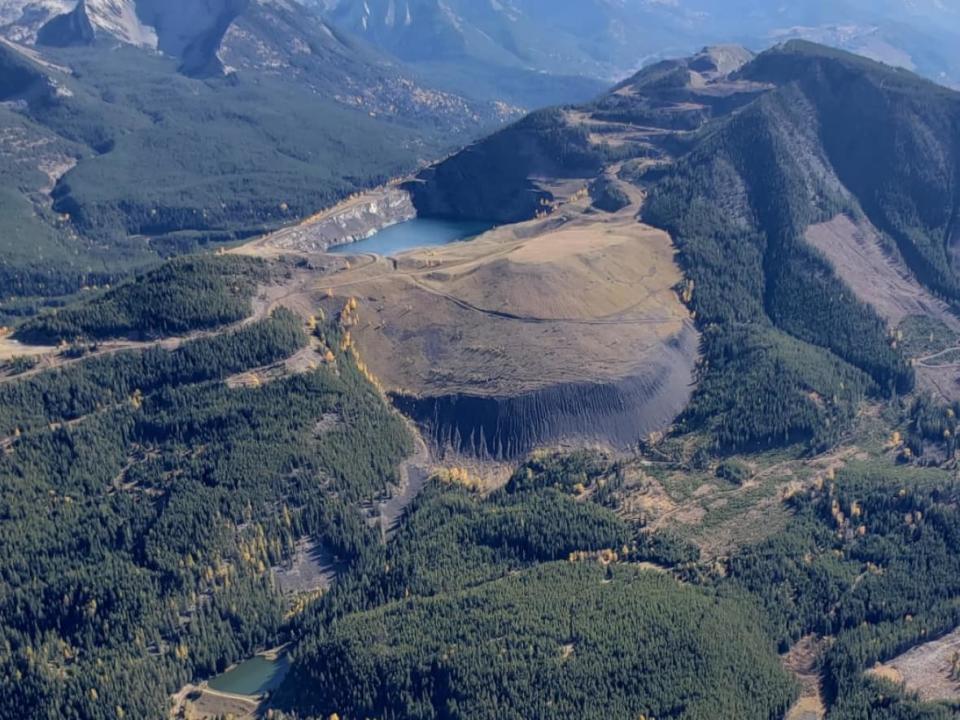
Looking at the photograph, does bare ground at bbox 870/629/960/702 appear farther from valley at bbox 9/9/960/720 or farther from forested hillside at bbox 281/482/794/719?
forested hillside at bbox 281/482/794/719

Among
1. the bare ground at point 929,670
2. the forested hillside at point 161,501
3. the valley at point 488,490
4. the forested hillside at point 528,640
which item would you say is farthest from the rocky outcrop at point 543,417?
the bare ground at point 929,670

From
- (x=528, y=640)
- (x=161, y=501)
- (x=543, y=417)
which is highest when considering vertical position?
(x=528, y=640)

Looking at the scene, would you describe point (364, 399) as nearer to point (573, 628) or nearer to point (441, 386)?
point (441, 386)

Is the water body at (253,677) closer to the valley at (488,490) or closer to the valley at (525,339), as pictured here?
the valley at (488,490)

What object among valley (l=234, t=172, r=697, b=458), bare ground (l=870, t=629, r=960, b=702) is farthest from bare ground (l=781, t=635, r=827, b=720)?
valley (l=234, t=172, r=697, b=458)

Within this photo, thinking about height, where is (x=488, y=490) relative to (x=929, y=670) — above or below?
below

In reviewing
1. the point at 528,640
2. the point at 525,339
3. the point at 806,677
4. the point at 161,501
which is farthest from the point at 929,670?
the point at 161,501

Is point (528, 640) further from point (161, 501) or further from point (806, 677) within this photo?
point (161, 501)
